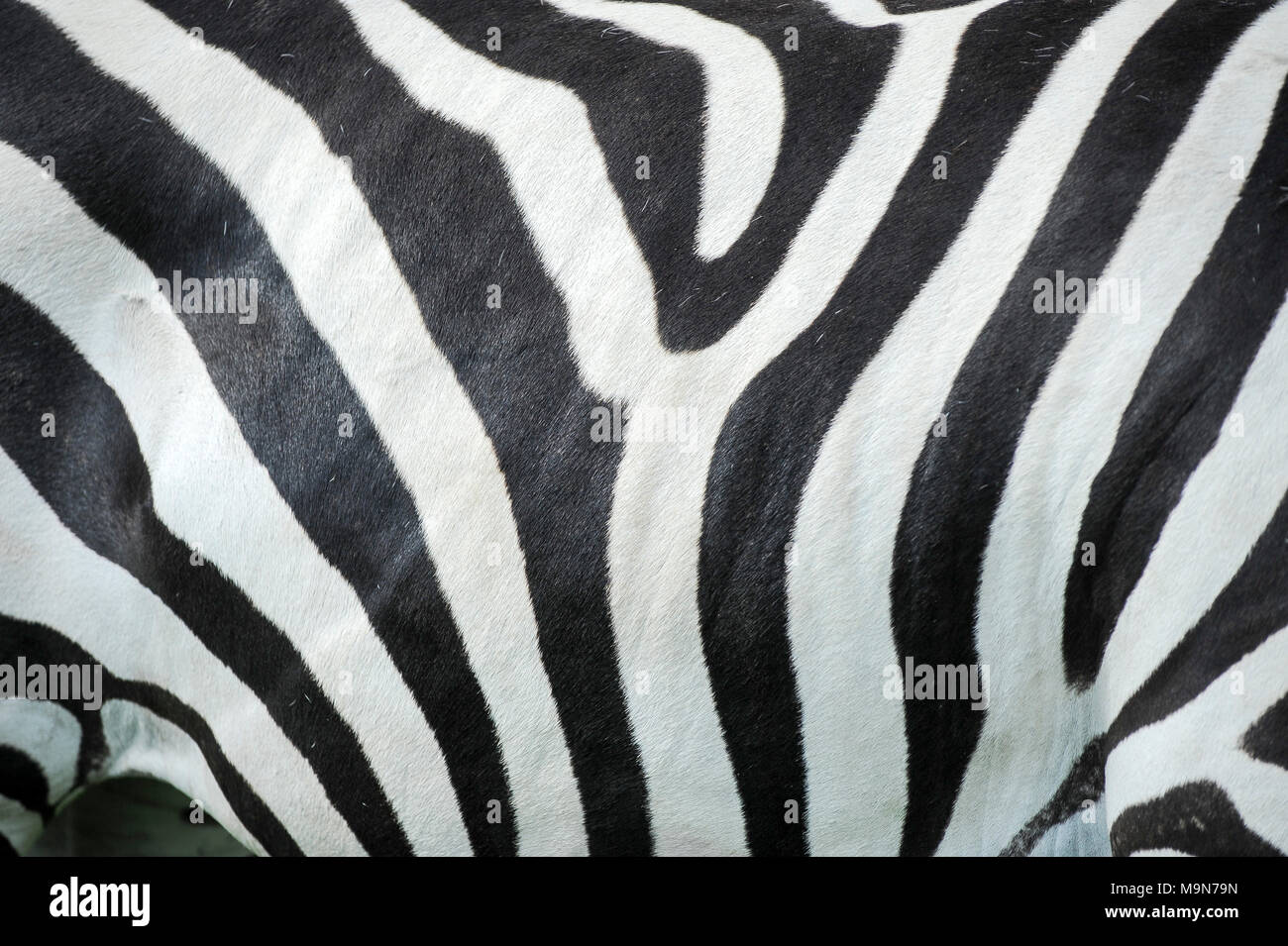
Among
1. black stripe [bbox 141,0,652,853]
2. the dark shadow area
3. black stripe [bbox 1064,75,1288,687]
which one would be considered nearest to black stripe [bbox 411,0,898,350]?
Answer: black stripe [bbox 141,0,652,853]

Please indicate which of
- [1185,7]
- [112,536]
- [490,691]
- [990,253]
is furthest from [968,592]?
[112,536]

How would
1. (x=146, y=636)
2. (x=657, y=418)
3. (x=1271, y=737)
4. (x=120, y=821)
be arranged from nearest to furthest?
(x=1271, y=737) < (x=657, y=418) < (x=146, y=636) < (x=120, y=821)

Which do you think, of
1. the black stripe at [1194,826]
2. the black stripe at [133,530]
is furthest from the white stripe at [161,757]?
the black stripe at [1194,826]

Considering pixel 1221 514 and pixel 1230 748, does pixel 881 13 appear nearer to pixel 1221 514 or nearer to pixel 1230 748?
pixel 1221 514

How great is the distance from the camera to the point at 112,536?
1622mm

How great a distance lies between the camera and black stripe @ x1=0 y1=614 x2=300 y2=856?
163 centimetres

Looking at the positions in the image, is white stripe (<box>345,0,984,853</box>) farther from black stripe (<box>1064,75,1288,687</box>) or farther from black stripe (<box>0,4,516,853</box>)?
black stripe (<box>1064,75,1288,687</box>)

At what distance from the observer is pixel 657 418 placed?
4.69 ft

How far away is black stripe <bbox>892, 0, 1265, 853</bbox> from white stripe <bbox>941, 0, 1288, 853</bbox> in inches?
0.6

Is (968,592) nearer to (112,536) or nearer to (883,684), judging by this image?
(883,684)

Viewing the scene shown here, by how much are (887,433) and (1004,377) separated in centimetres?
15

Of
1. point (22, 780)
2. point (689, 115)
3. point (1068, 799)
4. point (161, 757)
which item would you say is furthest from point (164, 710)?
point (1068, 799)

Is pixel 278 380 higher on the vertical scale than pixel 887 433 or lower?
higher

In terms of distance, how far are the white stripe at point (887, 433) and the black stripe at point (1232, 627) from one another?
0.31 meters
